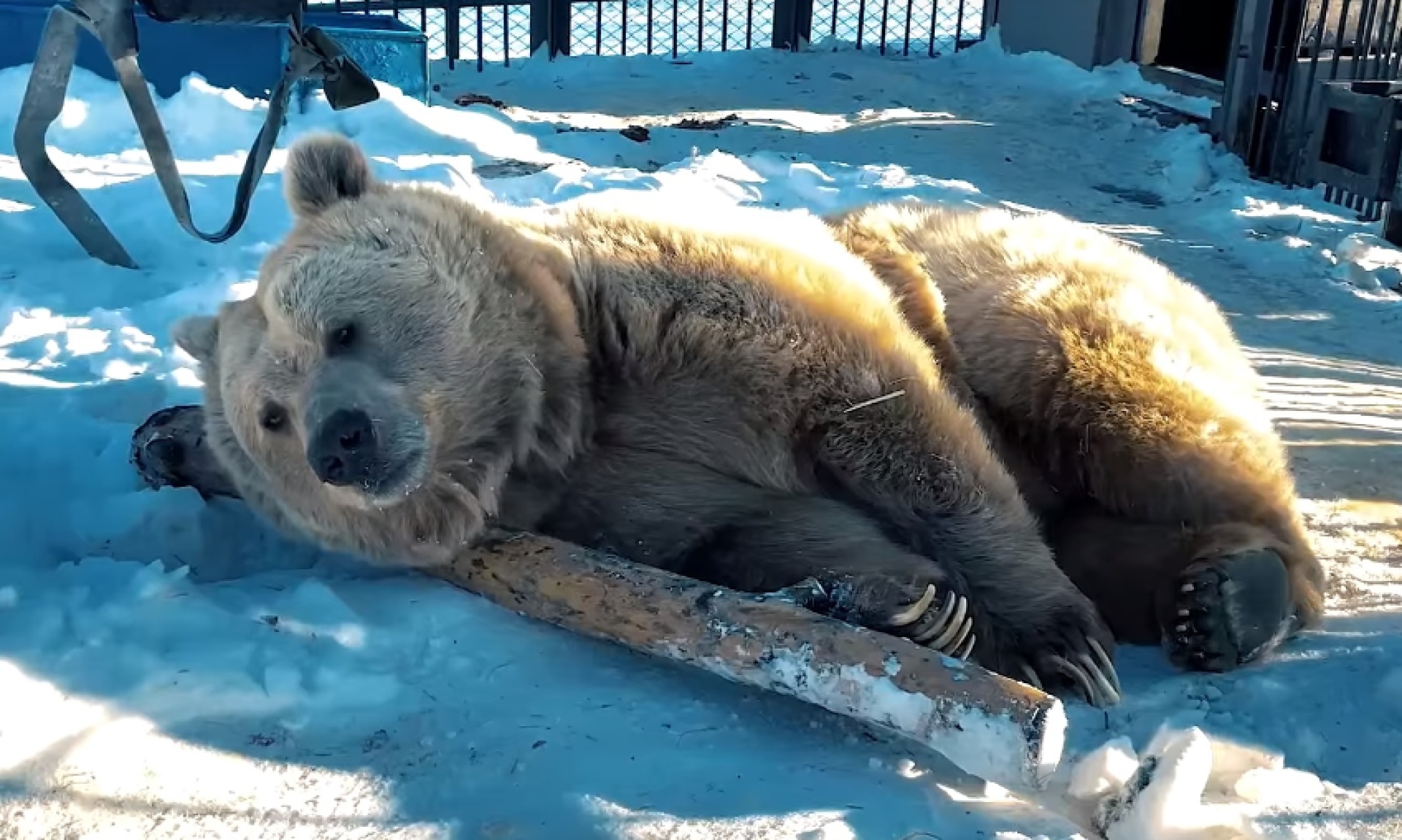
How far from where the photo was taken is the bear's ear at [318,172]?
2918 mm

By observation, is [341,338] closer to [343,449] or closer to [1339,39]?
[343,449]

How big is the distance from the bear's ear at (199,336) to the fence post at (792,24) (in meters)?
12.0

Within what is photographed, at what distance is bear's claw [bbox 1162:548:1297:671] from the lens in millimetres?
2564

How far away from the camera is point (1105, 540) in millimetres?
3012

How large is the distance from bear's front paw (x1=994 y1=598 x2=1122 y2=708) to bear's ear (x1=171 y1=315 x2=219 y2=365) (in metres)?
1.99

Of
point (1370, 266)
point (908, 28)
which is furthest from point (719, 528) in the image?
point (908, 28)

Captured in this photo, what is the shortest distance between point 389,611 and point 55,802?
0.80 m

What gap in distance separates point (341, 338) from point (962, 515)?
1.38 metres

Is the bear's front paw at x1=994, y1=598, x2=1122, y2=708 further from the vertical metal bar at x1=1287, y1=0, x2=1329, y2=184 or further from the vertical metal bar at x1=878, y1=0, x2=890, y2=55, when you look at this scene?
the vertical metal bar at x1=878, y1=0, x2=890, y2=55

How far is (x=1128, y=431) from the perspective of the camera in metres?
2.99

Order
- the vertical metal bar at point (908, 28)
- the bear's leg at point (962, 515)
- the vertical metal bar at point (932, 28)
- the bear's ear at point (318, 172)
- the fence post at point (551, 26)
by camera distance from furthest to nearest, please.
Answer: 1. the vertical metal bar at point (908, 28)
2. the vertical metal bar at point (932, 28)
3. the fence post at point (551, 26)
4. the bear's ear at point (318, 172)
5. the bear's leg at point (962, 515)

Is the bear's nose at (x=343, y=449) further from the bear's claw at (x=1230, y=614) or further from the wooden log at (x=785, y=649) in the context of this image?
the bear's claw at (x=1230, y=614)

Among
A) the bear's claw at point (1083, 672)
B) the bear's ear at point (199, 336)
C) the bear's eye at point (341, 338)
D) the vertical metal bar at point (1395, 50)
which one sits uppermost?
the vertical metal bar at point (1395, 50)

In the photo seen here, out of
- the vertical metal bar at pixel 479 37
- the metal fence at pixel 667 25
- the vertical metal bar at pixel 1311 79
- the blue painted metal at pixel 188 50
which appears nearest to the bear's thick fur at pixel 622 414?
the blue painted metal at pixel 188 50
